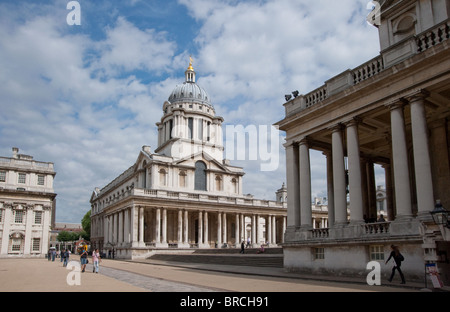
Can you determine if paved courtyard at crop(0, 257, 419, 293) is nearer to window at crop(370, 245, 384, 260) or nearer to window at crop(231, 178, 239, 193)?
window at crop(370, 245, 384, 260)

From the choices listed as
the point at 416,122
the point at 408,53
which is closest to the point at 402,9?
the point at 408,53

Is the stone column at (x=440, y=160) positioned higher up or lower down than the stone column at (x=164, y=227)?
higher up

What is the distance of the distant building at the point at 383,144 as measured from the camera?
52.6ft

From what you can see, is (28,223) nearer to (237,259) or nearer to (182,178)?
(182,178)

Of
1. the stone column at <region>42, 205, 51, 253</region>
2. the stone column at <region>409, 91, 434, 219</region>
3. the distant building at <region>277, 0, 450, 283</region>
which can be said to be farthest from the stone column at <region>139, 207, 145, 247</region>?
the stone column at <region>409, 91, 434, 219</region>

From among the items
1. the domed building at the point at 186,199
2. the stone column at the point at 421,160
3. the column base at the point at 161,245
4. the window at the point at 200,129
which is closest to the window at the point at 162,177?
the domed building at the point at 186,199

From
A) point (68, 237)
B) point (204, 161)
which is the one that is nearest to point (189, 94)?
point (204, 161)

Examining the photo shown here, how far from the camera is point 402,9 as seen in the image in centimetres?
2178

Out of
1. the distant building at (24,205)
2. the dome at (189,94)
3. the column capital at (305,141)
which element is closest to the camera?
the column capital at (305,141)

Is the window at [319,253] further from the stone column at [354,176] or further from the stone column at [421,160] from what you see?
the stone column at [421,160]
